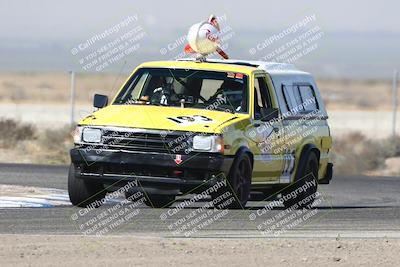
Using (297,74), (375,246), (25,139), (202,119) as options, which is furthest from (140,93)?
(25,139)

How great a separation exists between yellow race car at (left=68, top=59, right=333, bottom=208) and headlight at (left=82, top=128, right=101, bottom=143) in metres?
0.01

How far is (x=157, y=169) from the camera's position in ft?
49.9

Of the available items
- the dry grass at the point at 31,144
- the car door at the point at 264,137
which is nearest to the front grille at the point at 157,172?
the car door at the point at 264,137

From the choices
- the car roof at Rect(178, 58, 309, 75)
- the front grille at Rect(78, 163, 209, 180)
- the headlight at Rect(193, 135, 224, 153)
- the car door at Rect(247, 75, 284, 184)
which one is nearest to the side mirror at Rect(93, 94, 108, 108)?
the front grille at Rect(78, 163, 209, 180)

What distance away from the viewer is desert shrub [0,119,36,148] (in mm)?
31822

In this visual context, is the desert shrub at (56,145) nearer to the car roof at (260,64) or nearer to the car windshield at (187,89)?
the car roof at (260,64)

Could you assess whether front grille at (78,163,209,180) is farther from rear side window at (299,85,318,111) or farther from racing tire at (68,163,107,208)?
rear side window at (299,85,318,111)

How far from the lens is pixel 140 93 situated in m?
16.7

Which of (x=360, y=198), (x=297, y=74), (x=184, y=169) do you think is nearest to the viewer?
(x=184, y=169)

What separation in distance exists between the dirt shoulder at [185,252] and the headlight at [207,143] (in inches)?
108

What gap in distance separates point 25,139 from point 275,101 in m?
18.1

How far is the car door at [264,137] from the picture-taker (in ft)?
53.2

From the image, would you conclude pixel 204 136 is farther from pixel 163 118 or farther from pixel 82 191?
pixel 82 191

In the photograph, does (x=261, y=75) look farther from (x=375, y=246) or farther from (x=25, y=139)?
(x=25, y=139)
